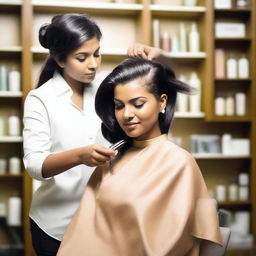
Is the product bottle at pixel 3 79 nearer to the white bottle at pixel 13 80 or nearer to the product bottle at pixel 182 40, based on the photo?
the white bottle at pixel 13 80

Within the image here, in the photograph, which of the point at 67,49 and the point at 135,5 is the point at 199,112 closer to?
the point at 135,5

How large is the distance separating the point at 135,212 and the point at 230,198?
3.58 m

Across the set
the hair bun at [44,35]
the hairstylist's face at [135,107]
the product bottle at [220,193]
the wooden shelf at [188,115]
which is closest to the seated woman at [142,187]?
the hairstylist's face at [135,107]

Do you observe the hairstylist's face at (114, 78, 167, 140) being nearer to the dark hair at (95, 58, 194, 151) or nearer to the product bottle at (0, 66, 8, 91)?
the dark hair at (95, 58, 194, 151)

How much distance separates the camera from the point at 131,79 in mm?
1348

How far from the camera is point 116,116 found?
1.36 meters

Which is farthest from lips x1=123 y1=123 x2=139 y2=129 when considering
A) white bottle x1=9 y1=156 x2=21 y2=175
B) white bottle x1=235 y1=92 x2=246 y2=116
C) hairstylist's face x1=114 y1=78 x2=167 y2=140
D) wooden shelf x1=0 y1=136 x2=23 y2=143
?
white bottle x1=235 y1=92 x2=246 y2=116

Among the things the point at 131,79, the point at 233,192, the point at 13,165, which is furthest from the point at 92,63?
the point at 233,192

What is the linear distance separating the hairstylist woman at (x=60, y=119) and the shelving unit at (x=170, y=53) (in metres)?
2.59

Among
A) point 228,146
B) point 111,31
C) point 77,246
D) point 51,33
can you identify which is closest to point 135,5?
point 111,31

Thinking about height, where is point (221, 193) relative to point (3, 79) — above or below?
below

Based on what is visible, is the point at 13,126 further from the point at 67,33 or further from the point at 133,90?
the point at 133,90

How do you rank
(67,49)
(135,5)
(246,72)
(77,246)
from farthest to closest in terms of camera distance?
(246,72), (135,5), (67,49), (77,246)

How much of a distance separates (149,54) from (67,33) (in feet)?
0.80
